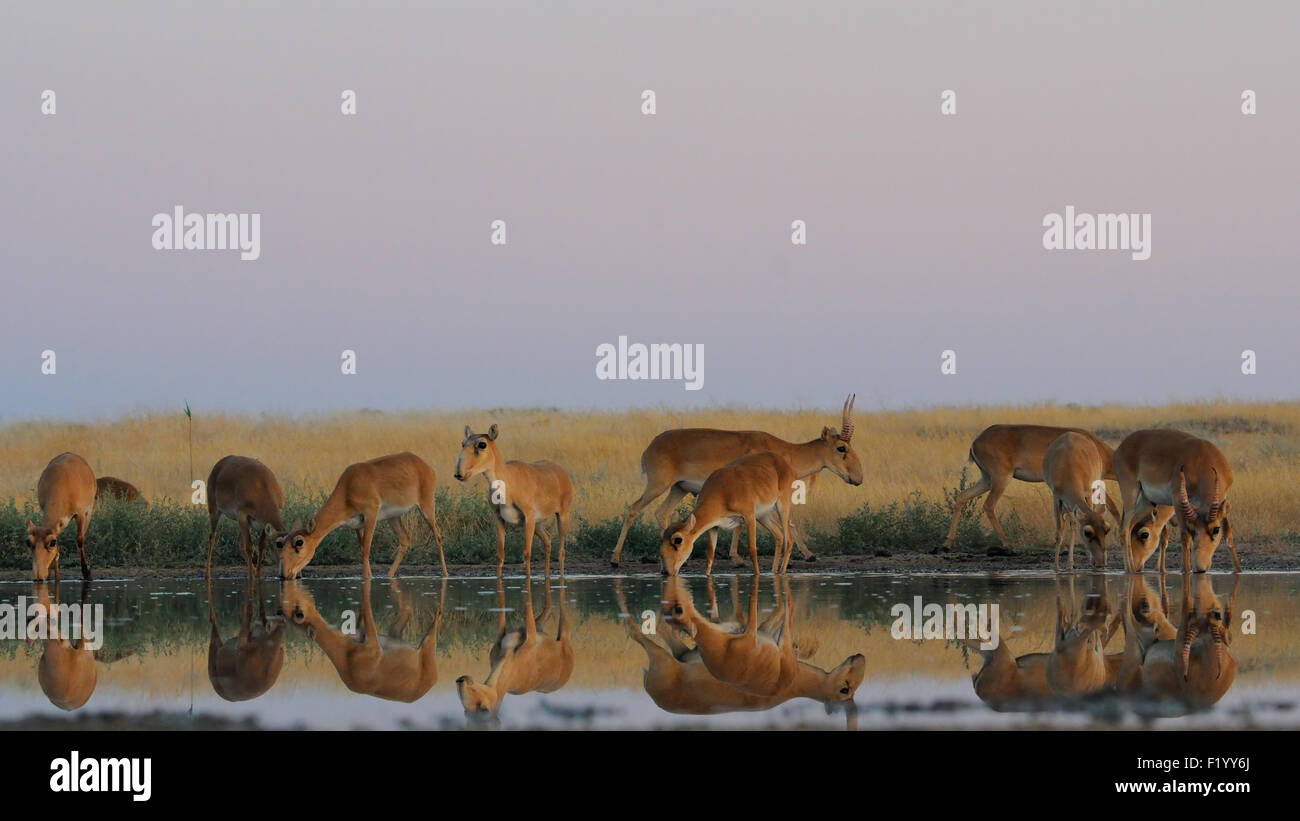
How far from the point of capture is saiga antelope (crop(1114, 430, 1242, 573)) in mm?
17891

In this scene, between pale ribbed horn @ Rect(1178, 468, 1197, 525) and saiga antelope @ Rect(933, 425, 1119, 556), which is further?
saiga antelope @ Rect(933, 425, 1119, 556)

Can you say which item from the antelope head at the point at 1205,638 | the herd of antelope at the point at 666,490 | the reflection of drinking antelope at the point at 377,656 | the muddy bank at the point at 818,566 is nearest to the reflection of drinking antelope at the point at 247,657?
the reflection of drinking antelope at the point at 377,656

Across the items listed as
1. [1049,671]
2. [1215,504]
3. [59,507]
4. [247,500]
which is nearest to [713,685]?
[1049,671]

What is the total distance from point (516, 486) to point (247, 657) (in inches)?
246

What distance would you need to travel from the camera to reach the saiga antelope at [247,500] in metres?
18.8

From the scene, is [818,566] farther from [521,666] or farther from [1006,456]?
[521,666]

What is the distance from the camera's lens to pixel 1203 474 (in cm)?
1819

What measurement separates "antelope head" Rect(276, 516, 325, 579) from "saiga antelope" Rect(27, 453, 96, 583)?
103 inches

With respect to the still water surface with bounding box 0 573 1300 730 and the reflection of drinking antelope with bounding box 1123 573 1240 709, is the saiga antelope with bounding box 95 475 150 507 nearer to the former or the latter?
the still water surface with bounding box 0 573 1300 730

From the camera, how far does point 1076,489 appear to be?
65.6ft

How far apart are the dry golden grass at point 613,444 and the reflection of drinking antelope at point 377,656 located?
8872 mm

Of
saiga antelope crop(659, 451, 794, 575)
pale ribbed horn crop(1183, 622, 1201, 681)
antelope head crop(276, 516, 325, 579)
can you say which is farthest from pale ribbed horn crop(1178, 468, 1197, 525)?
antelope head crop(276, 516, 325, 579)

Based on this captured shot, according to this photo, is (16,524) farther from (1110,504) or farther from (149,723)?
(1110,504)

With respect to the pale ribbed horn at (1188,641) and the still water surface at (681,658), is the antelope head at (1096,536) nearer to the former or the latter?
the still water surface at (681,658)
